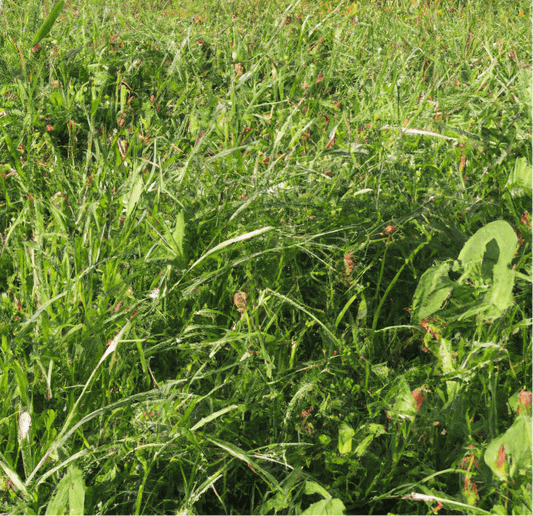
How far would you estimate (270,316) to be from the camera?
1533 millimetres

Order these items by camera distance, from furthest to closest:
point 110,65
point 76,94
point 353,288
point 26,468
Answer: point 110,65
point 76,94
point 353,288
point 26,468

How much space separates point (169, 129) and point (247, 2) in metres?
2.20

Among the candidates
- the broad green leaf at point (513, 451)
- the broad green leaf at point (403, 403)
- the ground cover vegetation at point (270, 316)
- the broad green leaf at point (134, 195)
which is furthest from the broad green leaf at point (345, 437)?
the broad green leaf at point (134, 195)

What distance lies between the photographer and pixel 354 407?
4.63 ft

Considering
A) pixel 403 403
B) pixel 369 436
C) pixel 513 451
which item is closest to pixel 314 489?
pixel 369 436

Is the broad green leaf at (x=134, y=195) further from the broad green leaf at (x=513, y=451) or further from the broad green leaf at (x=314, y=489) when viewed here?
the broad green leaf at (x=513, y=451)

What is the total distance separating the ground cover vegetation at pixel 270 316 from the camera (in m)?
1.23

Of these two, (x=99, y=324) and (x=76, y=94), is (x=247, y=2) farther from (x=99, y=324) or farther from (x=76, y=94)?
(x=99, y=324)

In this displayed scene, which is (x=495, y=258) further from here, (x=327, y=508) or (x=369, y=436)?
(x=327, y=508)

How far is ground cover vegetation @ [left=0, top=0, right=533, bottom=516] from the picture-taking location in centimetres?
123

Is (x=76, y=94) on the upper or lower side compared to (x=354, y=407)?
upper

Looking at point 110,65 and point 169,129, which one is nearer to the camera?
point 169,129

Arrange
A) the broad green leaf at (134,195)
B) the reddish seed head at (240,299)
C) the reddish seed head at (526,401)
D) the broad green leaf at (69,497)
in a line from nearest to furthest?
the broad green leaf at (69,497), the reddish seed head at (526,401), the reddish seed head at (240,299), the broad green leaf at (134,195)

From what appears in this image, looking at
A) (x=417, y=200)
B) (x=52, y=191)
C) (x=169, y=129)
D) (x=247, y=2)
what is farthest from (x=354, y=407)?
(x=247, y=2)
